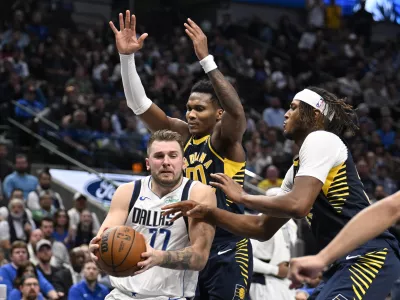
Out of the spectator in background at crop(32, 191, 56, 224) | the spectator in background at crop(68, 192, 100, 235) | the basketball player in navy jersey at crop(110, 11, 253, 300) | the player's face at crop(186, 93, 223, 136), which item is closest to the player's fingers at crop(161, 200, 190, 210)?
the basketball player in navy jersey at crop(110, 11, 253, 300)

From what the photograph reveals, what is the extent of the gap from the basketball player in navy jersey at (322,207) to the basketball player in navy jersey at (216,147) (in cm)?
87

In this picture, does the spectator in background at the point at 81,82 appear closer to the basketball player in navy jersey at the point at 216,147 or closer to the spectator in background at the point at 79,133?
the spectator in background at the point at 79,133

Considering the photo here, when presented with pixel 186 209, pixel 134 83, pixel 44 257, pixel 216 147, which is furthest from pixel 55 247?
pixel 186 209

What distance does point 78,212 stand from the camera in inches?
532

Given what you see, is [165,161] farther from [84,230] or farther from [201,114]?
[84,230]

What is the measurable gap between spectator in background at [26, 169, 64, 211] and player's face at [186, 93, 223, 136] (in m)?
7.10

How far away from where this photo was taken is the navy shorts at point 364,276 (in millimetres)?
5164

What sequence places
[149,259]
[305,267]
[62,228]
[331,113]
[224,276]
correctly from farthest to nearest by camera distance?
[62,228] → [224,276] → [331,113] → [149,259] → [305,267]

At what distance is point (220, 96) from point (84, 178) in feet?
30.7

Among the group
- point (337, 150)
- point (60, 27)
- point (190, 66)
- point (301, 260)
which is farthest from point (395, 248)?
point (60, 27)

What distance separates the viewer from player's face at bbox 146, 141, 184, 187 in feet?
18.6

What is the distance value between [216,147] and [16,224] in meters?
6.51

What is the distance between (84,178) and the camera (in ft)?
50.4

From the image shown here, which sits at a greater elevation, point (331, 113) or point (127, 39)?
point (127, 39)
